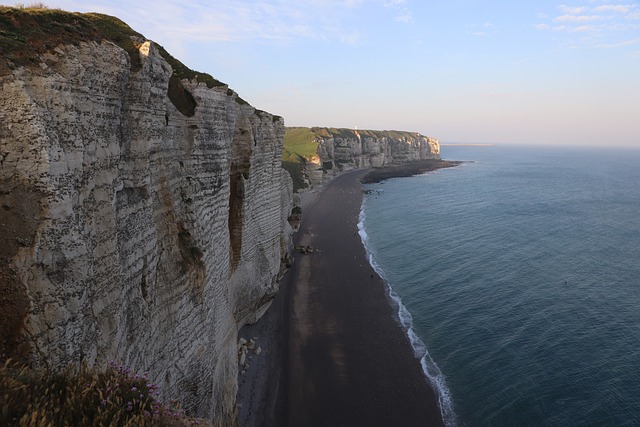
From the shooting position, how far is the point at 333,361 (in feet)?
92.4

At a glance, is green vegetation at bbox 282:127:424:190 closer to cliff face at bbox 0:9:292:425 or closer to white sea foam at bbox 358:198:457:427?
white sea foam at bbox 358:198:457:427

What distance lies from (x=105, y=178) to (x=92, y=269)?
2.27 m

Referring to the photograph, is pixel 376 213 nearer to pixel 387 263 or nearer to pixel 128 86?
pixel 387 263

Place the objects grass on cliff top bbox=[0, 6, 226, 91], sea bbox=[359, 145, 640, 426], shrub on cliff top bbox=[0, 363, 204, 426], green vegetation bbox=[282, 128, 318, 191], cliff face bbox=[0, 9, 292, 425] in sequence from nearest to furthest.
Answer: shrub on cliff top bbox=[0, 363, 204, 426] → cliff face bbox=[0, 9, 292, 425] → grass on cliff top bbox=[0, 6, 226, 91] → sea bbox=[359, 145, 640, 426] → green vegetation bbox=[282, 128, 318, 191]

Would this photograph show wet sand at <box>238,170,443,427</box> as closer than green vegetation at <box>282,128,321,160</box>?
Yes

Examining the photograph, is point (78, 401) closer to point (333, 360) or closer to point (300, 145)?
point (333, 360)

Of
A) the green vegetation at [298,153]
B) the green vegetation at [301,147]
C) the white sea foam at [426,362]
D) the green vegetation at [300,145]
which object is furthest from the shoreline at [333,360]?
the green vegetation at [300,145]

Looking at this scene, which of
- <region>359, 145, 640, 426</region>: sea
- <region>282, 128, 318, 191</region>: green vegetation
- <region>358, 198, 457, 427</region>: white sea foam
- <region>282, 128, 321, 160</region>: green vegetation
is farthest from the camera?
<region>282, 128, 321, 160</region>: green vegetation

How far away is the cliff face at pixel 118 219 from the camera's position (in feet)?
26.2

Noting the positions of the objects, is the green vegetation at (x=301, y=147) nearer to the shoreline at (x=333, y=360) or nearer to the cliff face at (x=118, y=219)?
the shoreline at (x=333, y=360)

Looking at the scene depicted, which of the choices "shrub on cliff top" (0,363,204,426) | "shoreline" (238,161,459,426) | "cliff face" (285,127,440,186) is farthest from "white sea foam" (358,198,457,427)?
"cliff face" (285,127,440,186)

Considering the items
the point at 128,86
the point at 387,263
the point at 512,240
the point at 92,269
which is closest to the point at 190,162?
the point at 128,86

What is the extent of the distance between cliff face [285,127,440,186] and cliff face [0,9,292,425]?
86.4 meters

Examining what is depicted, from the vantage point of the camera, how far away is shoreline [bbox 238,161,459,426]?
76.5 feet
